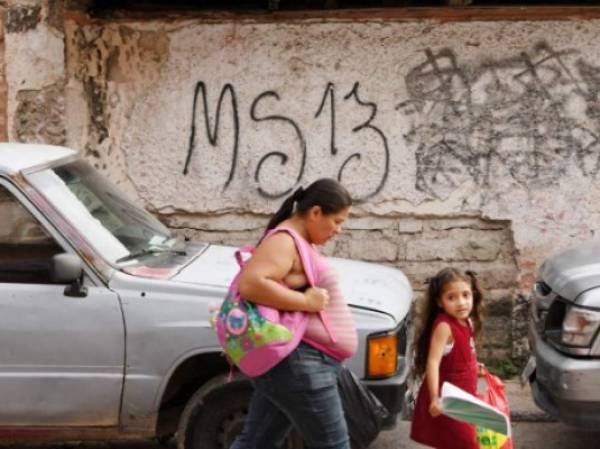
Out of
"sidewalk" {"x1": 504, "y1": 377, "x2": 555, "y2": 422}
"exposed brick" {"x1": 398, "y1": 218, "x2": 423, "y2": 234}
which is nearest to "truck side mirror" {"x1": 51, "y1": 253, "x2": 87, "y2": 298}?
"sidewalk" {"x1": 504, "y1": 377, "x2": 555, "y2": 422}

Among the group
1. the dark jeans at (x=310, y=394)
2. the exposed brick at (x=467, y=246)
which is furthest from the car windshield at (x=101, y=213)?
the exposed brick at (x=467, y=246)

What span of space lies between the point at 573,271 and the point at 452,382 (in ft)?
3.78

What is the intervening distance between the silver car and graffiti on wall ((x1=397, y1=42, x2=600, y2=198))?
2.13 metres

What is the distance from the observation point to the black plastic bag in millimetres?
4340

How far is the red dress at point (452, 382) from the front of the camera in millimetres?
4785

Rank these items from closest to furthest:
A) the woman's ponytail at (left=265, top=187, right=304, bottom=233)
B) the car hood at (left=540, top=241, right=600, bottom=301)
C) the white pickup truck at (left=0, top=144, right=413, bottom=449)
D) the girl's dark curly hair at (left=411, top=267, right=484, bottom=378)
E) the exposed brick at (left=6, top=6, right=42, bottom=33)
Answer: the woman's ponytail at (left=265, top=187, right=304, bottom=233) → the girl's dark curly hair at (left=411, top=267, right=484, bottom=378) → the white pickup truck at (left=0, top=144, right=413, bottom=449) → the car hood at (left=540, top=241, right=600, bottom=301) → the exposed brick at (left=6, top=6, right=42, bottom=33)

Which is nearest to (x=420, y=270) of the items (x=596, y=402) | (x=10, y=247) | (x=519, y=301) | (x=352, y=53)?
(x=519, y=301)

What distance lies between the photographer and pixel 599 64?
25.7 ft

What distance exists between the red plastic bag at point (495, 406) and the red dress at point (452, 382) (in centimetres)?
8

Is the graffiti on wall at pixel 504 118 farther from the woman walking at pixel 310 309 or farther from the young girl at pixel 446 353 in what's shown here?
→ the woman walking at pixel 310 309

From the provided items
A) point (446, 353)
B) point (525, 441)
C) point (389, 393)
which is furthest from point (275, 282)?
point (525, 441)

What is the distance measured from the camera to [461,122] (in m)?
7.94

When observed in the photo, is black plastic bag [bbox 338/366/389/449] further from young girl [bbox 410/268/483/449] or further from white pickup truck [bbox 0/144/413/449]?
white pickup truck [bbox 0/144/413/449]

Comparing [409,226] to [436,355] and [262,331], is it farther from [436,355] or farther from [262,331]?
[262,331]
